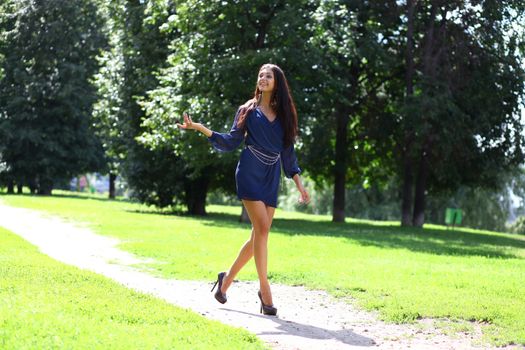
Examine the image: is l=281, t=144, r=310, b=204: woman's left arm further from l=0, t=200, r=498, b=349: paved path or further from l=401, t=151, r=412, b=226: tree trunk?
l=401, t=151, r=412, b=226: tree trunk

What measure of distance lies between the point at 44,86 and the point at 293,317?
3925cm

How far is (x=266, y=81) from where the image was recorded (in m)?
7.47

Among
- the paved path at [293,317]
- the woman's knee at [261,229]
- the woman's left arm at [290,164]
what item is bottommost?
the paved path at [293,317]

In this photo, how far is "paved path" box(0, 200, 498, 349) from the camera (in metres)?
6.41

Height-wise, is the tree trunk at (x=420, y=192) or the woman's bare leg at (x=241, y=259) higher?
the tree trunk at (x=420, y=192)

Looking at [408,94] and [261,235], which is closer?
[261,235]

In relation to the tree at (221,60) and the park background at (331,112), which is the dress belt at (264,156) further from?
the tree at (221,60)

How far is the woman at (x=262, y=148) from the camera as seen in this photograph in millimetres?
7406

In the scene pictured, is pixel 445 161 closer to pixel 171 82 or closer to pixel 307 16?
pixel 307 16

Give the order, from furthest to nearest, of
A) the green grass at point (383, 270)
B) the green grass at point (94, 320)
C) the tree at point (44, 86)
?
the tree at point (44, 86) → the green grass at point (383, 270) → the green grass at point (94, 320)

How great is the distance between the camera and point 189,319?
6.46 m

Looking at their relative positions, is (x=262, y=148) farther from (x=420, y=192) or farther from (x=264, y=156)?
(x=420, y=192)

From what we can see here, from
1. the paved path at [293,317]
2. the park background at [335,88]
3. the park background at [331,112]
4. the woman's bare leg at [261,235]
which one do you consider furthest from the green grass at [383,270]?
the park background at [335,88]

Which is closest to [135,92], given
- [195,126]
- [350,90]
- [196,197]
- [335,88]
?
[196,197]
